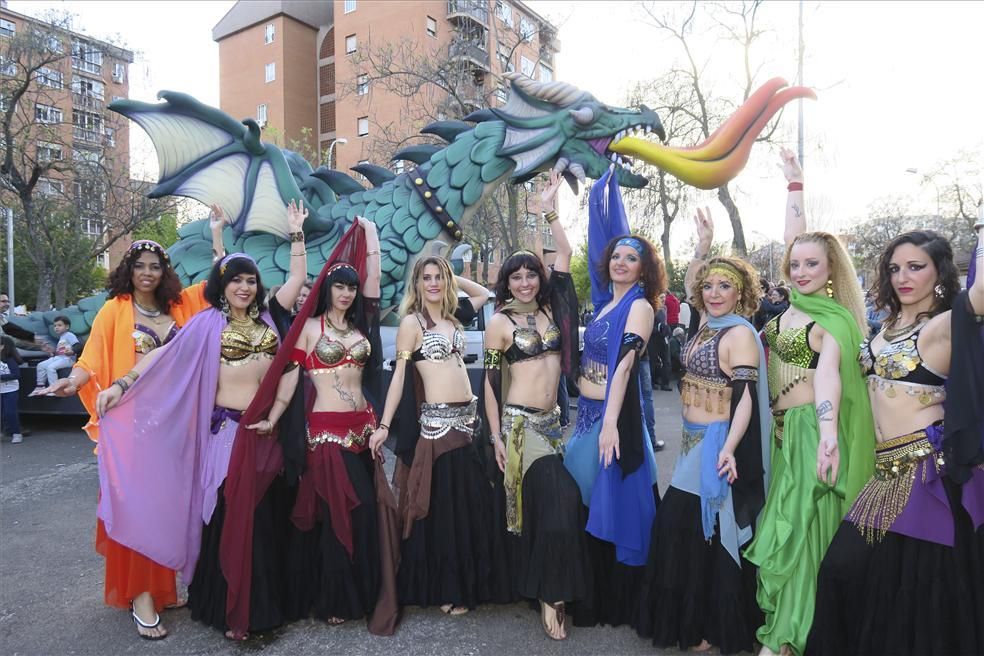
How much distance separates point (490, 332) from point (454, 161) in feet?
13.2

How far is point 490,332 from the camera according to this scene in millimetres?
2934

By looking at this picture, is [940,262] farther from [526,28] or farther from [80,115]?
[80,115]

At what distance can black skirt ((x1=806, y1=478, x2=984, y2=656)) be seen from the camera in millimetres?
2133

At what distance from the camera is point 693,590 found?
2.51 meters

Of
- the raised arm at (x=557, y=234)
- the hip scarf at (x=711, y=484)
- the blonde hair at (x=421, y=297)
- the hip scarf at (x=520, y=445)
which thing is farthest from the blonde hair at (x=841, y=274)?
the blonde hair at (x=421, y=297)

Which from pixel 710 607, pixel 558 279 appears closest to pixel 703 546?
pixel 710 607

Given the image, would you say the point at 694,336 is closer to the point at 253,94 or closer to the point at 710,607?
the point at 710,607

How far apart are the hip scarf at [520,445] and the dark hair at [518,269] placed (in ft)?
1.74

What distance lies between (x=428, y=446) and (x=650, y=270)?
51.7 inches

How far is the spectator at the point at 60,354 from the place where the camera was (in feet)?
23.4

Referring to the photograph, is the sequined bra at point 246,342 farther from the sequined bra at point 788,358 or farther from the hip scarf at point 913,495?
the hip scarf at point 913,495

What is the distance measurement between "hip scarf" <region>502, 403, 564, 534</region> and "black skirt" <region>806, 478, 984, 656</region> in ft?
3.90

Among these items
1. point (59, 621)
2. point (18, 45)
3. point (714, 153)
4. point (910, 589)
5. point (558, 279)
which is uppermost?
point (18, 45)

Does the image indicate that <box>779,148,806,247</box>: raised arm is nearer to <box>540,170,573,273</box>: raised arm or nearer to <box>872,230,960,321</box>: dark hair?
<box>872,230,960,321</box>: dark hair
